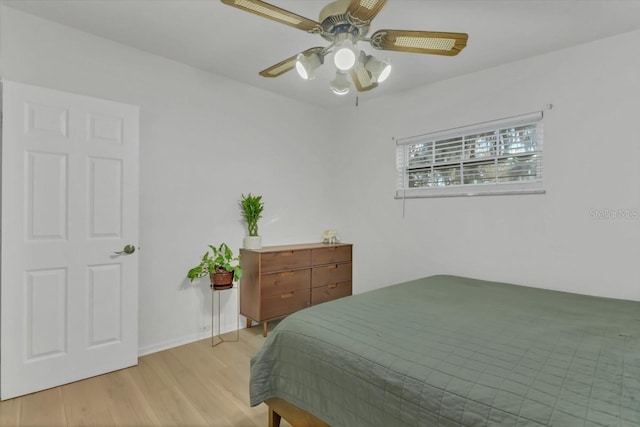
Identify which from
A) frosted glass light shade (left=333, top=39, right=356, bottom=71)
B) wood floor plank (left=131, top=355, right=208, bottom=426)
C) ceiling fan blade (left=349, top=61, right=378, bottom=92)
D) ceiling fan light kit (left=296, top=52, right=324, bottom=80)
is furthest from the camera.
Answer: ceiling fan blade (left=349, top=61, right=378, bottom=92)

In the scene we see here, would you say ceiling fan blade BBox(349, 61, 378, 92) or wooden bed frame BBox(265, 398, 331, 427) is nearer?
wooden bed frame BBox(265, 398, 331, 427)

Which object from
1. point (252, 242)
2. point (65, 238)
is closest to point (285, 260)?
point (252, 242)

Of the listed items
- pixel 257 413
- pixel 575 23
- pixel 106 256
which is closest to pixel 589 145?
pixel 575 23

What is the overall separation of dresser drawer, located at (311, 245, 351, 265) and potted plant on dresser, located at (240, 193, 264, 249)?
0.61m

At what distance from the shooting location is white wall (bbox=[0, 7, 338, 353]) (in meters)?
2.34

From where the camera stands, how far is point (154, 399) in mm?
2053

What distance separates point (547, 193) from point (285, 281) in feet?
7.83

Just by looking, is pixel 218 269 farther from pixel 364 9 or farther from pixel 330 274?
pixel 364 9

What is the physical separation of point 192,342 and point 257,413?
4.21ft

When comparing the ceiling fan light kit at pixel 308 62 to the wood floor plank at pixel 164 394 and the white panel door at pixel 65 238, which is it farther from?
the wood floor plank at pixel 164 394

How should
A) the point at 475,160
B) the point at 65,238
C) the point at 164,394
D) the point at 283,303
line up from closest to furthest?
the point at 164,394 < the point at 65,238 < the point at 475,160 < the point at 283,303

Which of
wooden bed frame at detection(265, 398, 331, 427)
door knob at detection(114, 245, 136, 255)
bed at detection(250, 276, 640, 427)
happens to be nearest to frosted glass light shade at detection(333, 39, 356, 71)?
bed at detection(250, 276, 640, 427)

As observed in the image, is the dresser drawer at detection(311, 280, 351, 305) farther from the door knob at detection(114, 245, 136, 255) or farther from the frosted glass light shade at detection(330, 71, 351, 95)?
the frosted glass light shade at detection(330, 71, 351, 95)

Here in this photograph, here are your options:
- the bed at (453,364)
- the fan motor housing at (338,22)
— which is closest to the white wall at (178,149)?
the bed at (453,364)
